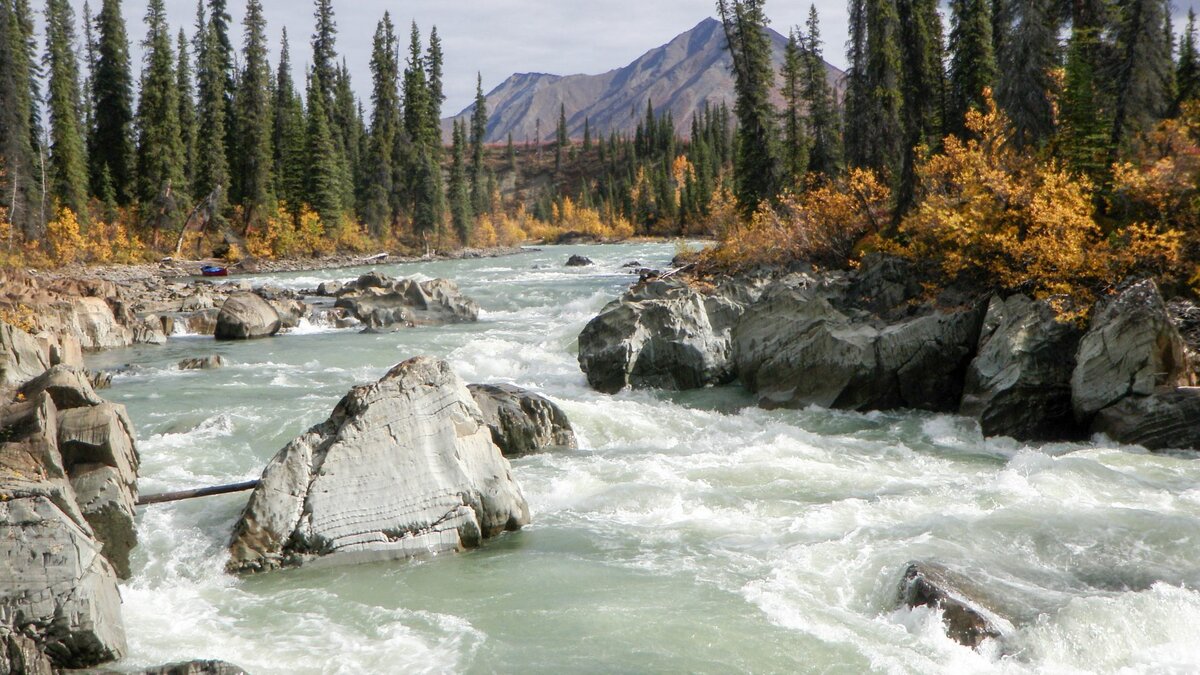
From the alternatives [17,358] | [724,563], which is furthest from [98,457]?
[17,358]

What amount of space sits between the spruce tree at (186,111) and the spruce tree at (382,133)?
15128 millimetres

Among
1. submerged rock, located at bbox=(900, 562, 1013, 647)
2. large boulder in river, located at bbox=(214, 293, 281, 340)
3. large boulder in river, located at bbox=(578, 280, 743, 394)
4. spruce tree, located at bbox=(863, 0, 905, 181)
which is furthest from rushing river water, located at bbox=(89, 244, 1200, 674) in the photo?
spruce tree, located at bbox=(863, 0, 905, 181)

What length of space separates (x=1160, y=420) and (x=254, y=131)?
64004 millimetres

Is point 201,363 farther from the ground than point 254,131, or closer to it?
closer to it

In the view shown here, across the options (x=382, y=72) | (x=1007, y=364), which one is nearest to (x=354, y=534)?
(x=1007, y=364)

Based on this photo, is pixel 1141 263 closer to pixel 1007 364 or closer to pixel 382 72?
pixel 1007 364

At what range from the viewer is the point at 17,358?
52.0 feet

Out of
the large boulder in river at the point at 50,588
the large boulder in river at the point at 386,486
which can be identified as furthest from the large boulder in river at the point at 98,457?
the large boulder in river at the point at 50,588

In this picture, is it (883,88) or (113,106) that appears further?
(113,106)

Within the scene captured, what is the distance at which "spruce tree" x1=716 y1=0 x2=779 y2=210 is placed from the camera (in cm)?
3775

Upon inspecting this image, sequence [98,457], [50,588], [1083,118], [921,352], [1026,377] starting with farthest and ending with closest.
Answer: [1083,118] → [921,352] → [1026,377] → [98,457] → [50,588]

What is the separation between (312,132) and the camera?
69.0 metres

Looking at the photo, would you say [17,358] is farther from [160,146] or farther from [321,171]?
[321,171]

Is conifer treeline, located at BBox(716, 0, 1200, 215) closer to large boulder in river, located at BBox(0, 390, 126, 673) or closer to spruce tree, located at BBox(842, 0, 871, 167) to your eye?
spruce tree, located at BBox(842, 0, 871, 167)
